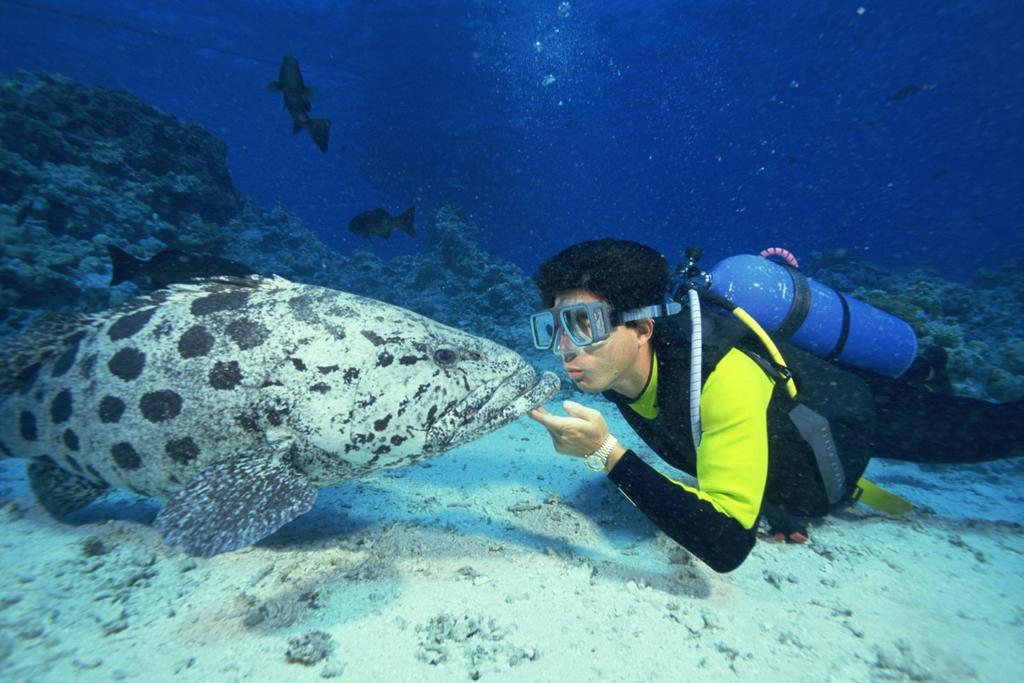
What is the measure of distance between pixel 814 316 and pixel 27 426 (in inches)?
231

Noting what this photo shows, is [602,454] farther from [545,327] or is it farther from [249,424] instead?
[249,424]

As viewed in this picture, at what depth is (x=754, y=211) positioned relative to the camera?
302 feet

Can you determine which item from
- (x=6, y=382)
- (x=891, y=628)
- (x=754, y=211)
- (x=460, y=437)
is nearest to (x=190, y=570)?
(x=460, y=437)

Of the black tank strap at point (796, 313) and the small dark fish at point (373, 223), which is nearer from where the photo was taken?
the black tank strap at point (796, 313)

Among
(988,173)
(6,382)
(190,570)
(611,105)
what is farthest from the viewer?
(988,173)

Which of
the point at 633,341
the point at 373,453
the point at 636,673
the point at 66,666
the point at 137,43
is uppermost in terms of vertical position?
the point at 137,43

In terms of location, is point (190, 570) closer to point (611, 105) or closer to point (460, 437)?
point (460, 437)

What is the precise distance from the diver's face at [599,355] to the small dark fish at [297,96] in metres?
9.17

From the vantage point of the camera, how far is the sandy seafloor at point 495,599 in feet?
6.59

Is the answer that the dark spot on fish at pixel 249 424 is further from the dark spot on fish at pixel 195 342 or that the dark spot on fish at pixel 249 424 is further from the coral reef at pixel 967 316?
the coral reef at pixel 967 316

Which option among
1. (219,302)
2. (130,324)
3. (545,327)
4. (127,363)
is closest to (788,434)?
(545,327)

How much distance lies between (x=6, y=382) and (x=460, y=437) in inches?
127

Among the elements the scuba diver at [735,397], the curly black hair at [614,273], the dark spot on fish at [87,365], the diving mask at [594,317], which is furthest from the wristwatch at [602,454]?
the dark spot on fish at [87,365]

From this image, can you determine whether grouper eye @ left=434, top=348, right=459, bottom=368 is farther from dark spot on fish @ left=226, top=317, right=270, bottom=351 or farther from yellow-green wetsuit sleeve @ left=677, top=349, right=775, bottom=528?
yellow-green wetsuit sleeve @ left=677, top=349, right=775, bottom=528
